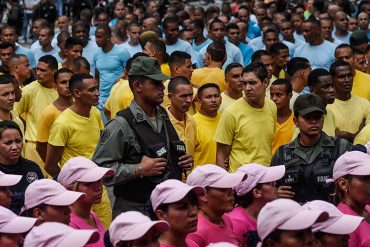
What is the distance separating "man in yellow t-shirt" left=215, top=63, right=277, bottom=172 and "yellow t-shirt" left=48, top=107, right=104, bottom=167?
118 centimetres

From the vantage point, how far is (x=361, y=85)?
12172 millimetres

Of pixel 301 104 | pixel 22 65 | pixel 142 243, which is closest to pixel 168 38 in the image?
pixel 22 65

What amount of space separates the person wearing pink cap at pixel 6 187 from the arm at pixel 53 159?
1.91 metres

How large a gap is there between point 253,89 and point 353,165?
2.53m

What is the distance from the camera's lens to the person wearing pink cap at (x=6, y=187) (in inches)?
→ 293

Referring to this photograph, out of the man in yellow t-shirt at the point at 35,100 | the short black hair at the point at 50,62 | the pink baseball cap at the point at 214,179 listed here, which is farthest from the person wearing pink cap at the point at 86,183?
the short black hair at the point at 50,62

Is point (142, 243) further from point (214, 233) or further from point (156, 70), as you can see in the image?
point (156, 70)

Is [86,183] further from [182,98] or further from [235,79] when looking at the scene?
[235,79]

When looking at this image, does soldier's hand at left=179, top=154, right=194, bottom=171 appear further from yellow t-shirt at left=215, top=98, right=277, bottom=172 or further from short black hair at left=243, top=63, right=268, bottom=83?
short black hair at left=243, top=63, right=268, bottom=83

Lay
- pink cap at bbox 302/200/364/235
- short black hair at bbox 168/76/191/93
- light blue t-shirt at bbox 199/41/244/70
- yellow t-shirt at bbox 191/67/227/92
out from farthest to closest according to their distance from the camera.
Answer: light blue t-shirt at bbox 199/41/244/70 < yellow t-shirt at bbox 191/67/227/92 < short black hair at bbox 168/76/191/93 < pink cap at bbox 302/200/364/235

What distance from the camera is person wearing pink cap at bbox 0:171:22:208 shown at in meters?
7.45

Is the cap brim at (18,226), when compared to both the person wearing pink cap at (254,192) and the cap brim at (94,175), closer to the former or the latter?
the cap brim at (94,175)

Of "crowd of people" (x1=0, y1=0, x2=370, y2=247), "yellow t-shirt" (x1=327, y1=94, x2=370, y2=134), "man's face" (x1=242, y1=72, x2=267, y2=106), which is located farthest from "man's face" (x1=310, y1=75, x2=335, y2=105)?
"man's face" (x1=242, y1=72, x2=267, y2=106)

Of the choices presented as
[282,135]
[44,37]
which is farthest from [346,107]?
[44,37]
